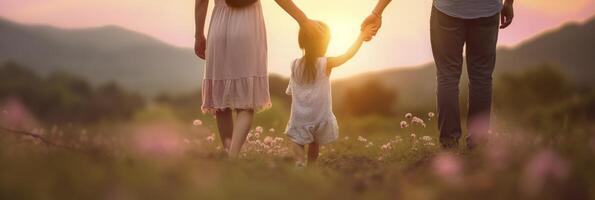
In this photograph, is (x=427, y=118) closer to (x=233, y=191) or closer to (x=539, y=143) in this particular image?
(x=539, y=143)

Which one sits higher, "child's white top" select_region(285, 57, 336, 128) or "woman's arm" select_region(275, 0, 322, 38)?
"woman's arm" select_region(275, 0, 322, 38)

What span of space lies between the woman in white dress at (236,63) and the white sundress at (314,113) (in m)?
0.35

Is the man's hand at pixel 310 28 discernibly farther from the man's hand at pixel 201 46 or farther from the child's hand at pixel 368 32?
the man's hand at pixel 201 46

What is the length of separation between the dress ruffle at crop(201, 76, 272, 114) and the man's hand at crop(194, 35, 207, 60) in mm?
269

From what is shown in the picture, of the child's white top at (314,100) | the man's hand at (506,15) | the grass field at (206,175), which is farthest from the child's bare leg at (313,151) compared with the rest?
the grass field at (206,175)

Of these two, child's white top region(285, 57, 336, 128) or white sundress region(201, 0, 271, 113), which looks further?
child's white top region(285, 57, 336, 128)

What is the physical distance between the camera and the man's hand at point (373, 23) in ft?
22.2

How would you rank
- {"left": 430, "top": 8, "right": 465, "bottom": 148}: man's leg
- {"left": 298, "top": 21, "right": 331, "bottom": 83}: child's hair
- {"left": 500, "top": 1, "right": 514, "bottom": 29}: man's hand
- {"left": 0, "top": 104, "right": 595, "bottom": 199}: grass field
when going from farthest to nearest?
{"left": 500, "top": 1, "right": 514, "bottom": 29}: man's hand < {"left": 430, "top": 8, "right": 465, "bottom": 148}: man's leg < {"left": 298, "top": 21, "right": 331, "bottom": 83}: child's hair < {"left": 0, "top": 104, "right": 595, "bottom": 199}: grass field

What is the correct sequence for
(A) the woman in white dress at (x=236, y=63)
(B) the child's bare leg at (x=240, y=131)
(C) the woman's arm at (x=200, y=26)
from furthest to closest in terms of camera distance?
(C) the woman's arm at (x=200, y=26), (A) the woman in white dress at (x=236, y=63), (B) the child's bare leg at (x=240, y=131)

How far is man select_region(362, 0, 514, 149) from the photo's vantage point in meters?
6.27

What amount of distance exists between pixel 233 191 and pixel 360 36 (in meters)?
4.49

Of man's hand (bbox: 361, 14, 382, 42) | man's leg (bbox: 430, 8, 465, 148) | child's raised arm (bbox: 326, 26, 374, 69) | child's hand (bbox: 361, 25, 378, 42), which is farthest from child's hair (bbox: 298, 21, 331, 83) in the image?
man's leg (bbox: 430, 8, 465, 148)

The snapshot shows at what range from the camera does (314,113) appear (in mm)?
6234

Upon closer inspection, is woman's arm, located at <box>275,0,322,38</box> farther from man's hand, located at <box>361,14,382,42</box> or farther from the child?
man's hand, located at <box>361,14,382,42</box>
